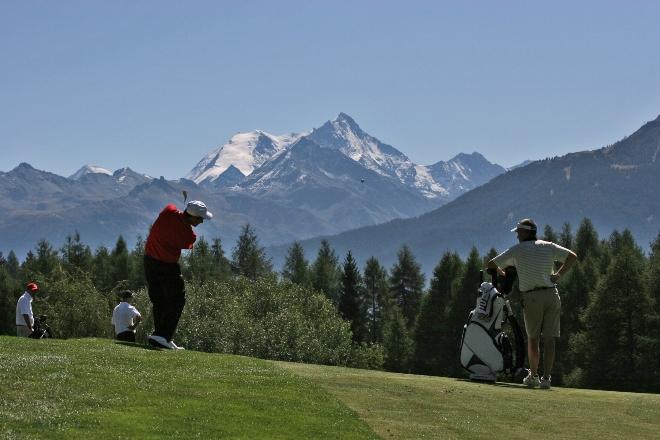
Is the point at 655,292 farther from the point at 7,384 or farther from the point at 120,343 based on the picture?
the point at 7,384

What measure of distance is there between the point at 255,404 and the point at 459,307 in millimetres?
84195

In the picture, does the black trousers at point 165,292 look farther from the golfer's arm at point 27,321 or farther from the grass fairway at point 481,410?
the golfer's arm at point 27,321

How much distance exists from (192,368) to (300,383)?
202 cm

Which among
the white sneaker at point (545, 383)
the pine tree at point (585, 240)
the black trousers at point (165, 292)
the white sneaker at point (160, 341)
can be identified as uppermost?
the pine tree at point (585, 240)

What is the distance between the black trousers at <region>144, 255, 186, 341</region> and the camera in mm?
19781

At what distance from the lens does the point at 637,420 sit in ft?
51.9

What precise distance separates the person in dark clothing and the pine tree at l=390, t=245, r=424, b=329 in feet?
383

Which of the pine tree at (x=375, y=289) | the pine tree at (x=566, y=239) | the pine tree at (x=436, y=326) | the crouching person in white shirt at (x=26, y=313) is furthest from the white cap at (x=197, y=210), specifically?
the pine tree at (x=375, y=289)

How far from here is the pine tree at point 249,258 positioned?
150 meters

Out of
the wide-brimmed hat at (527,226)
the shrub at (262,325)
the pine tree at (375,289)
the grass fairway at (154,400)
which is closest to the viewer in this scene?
the grass fairway at (154,400)

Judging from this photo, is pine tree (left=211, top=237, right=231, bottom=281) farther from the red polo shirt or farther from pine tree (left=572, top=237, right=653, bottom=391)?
the red polo shirt

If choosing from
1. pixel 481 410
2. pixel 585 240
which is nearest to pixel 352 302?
pixel 585 240

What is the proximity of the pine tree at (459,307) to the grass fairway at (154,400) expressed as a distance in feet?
261

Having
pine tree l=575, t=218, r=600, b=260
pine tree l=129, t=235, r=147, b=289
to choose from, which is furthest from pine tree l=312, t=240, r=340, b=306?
pine tree l=575, t=218, r=600, b=260
